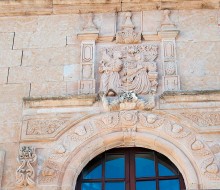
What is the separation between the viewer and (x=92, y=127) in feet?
29.8

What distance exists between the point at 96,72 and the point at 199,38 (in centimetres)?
181

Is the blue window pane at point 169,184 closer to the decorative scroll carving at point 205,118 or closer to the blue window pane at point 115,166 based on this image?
the blue window pane at point 115,166

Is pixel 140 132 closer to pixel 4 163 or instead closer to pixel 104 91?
pixel 104 91

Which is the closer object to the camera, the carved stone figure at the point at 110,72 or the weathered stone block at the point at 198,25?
the carved stone figure at the point at 110,72

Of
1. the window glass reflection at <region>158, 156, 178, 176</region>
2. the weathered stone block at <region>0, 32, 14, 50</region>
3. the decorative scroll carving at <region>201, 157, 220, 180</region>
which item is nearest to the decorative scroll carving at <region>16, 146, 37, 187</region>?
the window glass reflection at <region>158, 156, 178, 176</region>

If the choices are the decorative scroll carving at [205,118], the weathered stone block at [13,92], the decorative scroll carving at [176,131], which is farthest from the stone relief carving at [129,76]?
the weathered stone block at [13,92]

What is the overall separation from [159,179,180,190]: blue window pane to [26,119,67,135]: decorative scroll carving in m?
1.75

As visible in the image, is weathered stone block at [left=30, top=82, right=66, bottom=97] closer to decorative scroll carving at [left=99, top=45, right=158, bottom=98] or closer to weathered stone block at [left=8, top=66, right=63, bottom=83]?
weathered stone block at [left=8, top=66, right=63, bottom=83]

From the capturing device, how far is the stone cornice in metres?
10.4

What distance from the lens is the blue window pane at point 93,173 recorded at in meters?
8.99

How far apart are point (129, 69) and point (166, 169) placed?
1.76 metres

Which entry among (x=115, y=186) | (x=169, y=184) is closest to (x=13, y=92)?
(x=115, y=186)

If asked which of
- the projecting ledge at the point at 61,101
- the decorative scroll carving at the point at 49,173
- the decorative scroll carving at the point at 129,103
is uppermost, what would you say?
the projecting ledge at the point at 61,101

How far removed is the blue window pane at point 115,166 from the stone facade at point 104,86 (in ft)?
0.72
